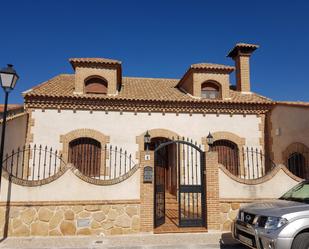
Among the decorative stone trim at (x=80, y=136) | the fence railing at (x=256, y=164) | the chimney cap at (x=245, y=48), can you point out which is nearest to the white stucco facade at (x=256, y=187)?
the fence railing at (x=256, y=164)

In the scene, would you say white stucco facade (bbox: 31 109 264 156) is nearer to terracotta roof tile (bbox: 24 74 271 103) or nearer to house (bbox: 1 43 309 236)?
house (bbox: 1 43 309 236)

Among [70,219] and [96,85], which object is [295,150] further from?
[70,219]

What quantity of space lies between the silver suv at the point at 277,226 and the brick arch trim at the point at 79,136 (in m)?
7.43

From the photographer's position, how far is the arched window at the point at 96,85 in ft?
43.1

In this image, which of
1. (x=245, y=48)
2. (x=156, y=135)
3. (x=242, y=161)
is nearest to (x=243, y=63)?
(x=245, y=48)

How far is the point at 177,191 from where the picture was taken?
11820 mm

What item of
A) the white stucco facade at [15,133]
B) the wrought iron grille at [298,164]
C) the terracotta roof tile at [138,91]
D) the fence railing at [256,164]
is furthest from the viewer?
the fence railing at [256,164]

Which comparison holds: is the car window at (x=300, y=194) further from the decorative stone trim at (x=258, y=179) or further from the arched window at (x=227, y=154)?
the arched window at (x=227, y=154)

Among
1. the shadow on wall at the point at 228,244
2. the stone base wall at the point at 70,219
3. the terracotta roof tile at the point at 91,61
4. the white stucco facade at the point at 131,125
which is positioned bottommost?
the shadow on wall at the point at 228,244

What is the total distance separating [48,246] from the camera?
6762mm

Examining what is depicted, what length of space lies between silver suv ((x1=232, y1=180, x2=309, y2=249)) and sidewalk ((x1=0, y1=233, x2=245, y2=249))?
135cm

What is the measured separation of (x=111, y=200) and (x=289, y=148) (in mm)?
8592

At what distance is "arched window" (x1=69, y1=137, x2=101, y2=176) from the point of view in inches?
471

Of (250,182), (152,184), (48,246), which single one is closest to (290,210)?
(250,182)
